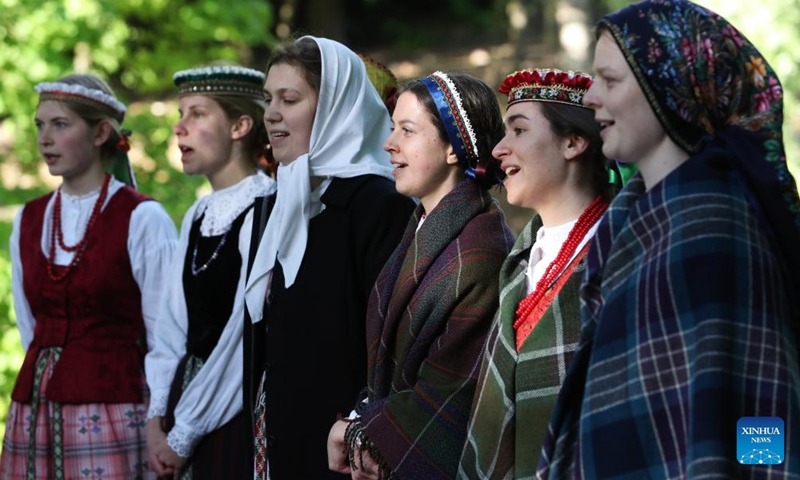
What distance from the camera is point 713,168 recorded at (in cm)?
214

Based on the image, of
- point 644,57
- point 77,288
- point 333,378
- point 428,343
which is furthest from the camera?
point 77,288

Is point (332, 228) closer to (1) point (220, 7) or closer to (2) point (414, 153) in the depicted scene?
(2) point (414, 153)

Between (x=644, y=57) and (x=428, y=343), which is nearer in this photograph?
(x=644, y=57)

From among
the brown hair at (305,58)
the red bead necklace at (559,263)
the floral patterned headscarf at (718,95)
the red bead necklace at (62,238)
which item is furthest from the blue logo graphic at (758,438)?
the red bead necklace at (62,238)

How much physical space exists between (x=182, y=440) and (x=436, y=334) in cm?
131

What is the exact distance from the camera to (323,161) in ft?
11.9

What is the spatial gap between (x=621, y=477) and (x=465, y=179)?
124 cm

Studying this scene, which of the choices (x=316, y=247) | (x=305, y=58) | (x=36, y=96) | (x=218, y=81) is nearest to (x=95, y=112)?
(x=218, y=81)

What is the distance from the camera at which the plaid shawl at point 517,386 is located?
254cm

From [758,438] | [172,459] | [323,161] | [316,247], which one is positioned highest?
[323,161]

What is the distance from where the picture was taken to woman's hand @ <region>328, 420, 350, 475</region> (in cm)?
313

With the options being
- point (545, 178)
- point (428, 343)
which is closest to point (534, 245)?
point (545, 178)

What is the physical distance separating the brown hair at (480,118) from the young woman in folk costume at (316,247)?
0.45 m

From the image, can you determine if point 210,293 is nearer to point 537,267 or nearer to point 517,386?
point 537,267
